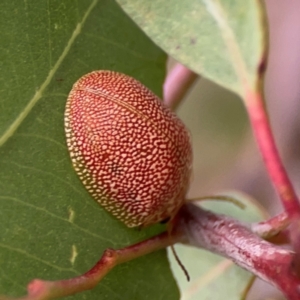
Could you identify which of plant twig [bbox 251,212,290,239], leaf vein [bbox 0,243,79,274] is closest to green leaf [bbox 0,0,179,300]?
leaf vein [bbox 0,243,79,274]

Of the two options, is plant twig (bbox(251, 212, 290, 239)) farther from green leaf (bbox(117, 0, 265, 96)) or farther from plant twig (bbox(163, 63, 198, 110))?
plant twig (bbox(163, 63, 198, 110))

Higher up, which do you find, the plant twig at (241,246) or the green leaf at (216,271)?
the plant twig at (241,246)

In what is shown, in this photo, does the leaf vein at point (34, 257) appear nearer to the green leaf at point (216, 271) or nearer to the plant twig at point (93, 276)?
the plant twig at point (93, 276)

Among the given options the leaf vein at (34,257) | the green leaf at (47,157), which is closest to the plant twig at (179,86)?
the green leaf at (47,157)

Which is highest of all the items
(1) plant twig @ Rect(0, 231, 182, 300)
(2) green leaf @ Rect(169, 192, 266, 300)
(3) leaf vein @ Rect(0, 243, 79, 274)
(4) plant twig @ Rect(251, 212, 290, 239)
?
(4) plant twig @ Rect(251, 212, 290, 239)

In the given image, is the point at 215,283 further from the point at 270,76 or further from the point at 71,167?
the point at 270,76

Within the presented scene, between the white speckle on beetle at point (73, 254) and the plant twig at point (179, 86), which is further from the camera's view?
the plant twig at point (179, 86)
